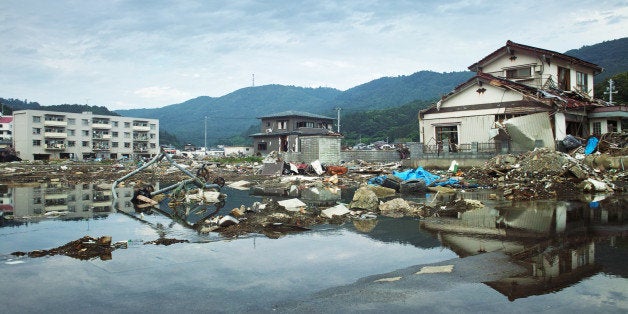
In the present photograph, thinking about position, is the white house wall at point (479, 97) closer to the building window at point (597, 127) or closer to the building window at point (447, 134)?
the building window at point (447, 134)

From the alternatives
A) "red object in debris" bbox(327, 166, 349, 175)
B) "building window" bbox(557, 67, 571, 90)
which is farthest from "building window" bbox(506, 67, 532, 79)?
"red object in debris" bbox(327, 166, 349, 175)

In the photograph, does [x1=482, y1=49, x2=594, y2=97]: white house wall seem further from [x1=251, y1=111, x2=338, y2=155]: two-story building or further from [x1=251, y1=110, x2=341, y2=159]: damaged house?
[x1=251, y1=111, x2=338, y2=155]: two-story building

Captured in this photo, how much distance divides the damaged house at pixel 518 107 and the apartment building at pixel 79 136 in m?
59.5

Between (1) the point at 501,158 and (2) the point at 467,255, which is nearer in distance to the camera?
(2) the point at 467,255

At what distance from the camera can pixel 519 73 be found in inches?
1048

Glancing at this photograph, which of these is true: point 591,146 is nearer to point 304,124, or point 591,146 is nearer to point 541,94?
point 541,94

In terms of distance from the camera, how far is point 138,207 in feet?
38.9

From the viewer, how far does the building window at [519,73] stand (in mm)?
26158

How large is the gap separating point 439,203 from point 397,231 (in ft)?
13.4

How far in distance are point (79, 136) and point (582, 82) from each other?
7713 cm

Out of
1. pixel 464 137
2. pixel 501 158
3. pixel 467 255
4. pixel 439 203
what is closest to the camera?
pixel 467 255

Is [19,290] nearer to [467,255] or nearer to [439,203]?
[467,255]

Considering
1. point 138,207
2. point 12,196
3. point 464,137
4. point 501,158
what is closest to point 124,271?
point 138,207

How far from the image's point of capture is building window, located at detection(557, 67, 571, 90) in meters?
26.1
